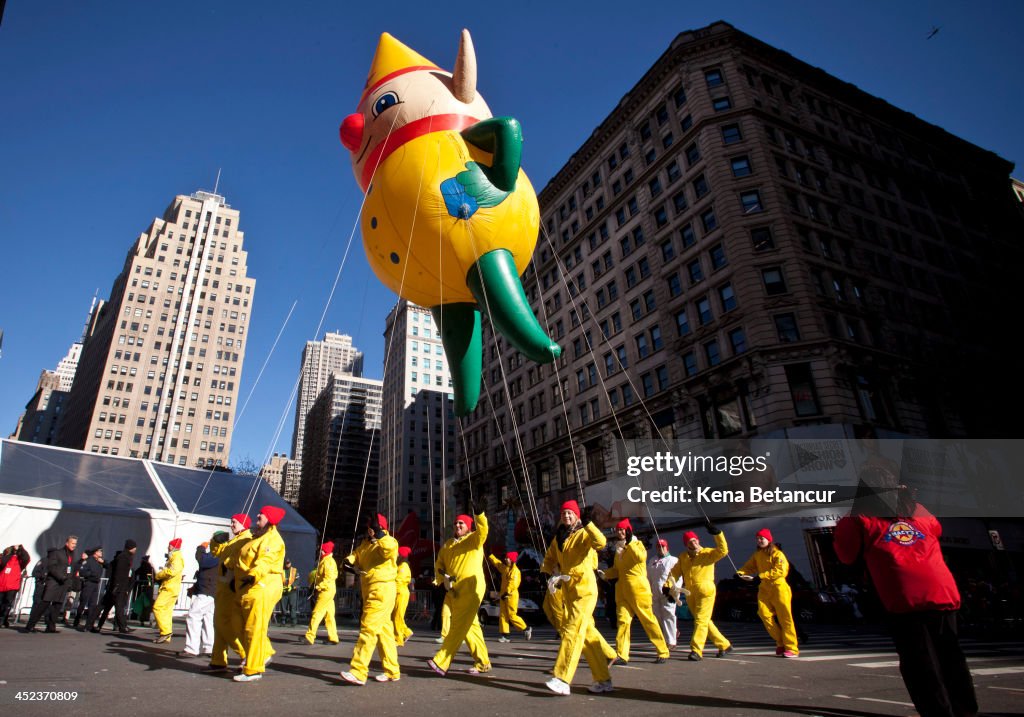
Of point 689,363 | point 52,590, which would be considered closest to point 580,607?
point 52,590

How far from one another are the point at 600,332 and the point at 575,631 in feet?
112

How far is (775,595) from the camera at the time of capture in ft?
27.1

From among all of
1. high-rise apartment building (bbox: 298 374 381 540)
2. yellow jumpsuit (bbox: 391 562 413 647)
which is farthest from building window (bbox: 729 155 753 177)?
high-rise apartment building (bbox: 298 374 381 540)

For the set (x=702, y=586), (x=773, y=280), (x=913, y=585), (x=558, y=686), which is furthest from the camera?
(x=773, y=280)

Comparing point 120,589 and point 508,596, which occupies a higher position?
point 120,589

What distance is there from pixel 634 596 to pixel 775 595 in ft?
7.60

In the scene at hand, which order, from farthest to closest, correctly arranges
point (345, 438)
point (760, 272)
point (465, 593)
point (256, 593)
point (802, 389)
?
point (345, 438)
point (760, 272)
point (802, 389)
point (465, 593)
point (256, 593)

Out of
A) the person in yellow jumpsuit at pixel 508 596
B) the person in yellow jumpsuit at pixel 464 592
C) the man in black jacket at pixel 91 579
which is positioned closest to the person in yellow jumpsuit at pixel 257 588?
the person in yellow jumpsuit at pixel 464 592

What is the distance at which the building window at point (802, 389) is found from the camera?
25312 mm

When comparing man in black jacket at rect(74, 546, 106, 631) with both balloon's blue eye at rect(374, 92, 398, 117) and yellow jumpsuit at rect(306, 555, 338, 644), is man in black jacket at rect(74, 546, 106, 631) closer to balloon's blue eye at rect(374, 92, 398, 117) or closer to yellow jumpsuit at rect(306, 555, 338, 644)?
yellow jumpsuit at rect(306, 555, 338, 644)

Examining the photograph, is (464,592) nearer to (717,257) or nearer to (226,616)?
(226,616)

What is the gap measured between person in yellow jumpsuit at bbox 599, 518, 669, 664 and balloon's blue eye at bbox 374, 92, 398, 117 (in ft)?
20.6

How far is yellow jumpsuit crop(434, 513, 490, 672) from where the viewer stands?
241 inches

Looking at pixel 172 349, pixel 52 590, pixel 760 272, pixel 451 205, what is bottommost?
pixel 52 590
